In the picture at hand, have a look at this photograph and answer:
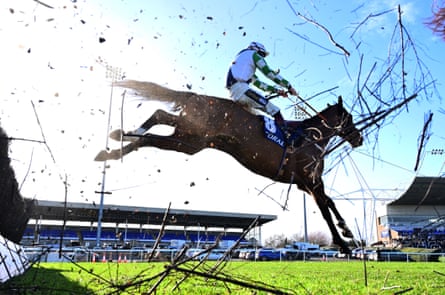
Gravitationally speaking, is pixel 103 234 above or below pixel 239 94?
below

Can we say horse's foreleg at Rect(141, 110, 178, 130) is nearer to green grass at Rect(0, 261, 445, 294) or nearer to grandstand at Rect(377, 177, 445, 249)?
green grass at Rect(0, 261, 445, 294)

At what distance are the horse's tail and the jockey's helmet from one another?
925 mm

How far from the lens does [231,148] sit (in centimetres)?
464

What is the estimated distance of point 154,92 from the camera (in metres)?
4.56

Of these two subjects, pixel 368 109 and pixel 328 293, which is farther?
pixel 328 293

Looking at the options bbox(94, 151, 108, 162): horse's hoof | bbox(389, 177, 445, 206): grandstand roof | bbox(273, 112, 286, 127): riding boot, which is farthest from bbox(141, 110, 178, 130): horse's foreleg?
bbox(389, 177, 445, 206): grandstand roof

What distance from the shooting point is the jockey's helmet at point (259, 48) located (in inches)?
183

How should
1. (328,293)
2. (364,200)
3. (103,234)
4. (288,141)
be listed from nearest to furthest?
(364,200) → (328,293) → (288,141) → (103,234)

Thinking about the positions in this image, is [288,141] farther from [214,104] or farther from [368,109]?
[368,109]

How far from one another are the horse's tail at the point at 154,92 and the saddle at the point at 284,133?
3.42 ft

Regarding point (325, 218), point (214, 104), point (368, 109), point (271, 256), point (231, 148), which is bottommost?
point (271, 256)

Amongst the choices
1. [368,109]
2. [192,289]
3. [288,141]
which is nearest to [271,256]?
[288,141]

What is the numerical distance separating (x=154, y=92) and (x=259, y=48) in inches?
53.5

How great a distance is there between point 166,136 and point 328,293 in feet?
8.23
